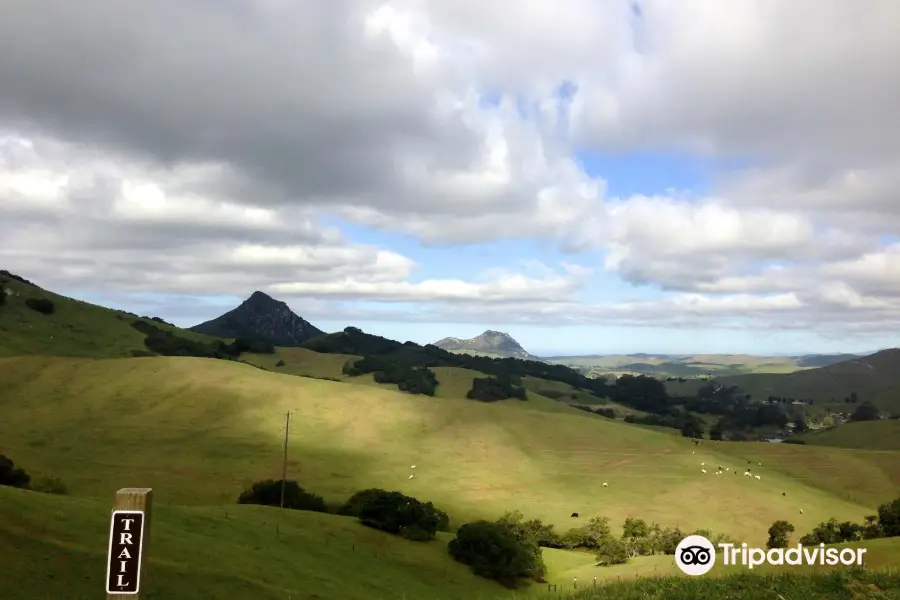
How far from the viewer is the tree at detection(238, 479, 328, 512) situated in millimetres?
67375

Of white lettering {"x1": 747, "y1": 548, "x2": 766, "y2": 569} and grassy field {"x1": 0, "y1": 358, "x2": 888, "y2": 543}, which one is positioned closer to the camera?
white lettering {"x1": 747, "y1": 548, "x2": 766, "y2": 569}

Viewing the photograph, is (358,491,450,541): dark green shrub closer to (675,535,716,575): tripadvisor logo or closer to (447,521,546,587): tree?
(447,521,546,587): tree

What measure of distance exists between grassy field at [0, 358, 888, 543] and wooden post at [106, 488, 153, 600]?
6640 centimetres

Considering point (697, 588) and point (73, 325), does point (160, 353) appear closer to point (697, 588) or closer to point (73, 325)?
point (73, 325)

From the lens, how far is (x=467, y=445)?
370 feet

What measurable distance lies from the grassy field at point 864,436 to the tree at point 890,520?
433 feet

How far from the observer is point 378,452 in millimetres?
105000

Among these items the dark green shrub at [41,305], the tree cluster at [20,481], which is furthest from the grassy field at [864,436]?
the dark green shrub at [41,305]

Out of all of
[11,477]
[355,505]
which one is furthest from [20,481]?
[355,505]

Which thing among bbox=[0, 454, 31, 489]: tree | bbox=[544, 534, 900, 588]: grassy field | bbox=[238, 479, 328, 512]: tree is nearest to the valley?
bbox=[544, 534, 900, 588]: grassy field

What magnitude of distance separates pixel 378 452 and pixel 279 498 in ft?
125

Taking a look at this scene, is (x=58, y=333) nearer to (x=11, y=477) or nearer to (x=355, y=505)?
(x=11, y=477)

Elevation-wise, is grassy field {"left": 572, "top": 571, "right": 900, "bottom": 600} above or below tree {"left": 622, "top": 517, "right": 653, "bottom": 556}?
above

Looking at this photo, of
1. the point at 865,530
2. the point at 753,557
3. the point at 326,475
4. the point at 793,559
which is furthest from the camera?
the point at 326,475
